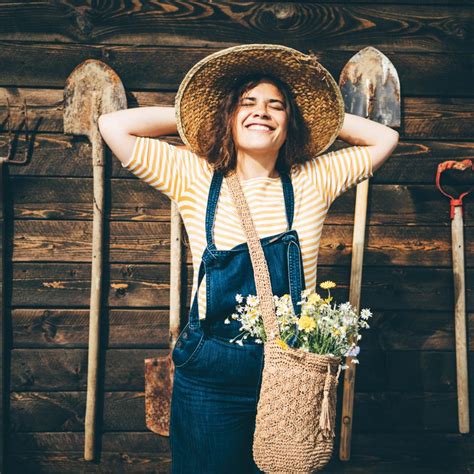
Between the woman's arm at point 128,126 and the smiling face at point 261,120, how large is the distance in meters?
0.28

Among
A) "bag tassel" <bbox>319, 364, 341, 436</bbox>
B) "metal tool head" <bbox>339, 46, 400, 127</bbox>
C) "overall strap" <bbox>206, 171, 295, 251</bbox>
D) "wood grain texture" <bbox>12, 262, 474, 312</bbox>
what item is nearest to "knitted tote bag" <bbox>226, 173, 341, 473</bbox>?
"bag tassel" <bbox>319, 364, 341, 436</bbox>

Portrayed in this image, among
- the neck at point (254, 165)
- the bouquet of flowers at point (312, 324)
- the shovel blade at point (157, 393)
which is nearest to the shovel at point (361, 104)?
the shovel blade at point (157, 393)

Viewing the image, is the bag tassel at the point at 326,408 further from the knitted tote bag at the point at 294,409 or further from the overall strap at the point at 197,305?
the overall strap at the point at 197,305

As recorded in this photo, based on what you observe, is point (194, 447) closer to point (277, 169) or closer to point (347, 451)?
point (277, 169)

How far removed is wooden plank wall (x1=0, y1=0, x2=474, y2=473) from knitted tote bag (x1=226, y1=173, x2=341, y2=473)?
1360 millimetres

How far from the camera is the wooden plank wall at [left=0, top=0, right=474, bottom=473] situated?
297cm

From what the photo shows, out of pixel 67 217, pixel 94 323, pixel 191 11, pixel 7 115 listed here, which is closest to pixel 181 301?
pixel 94 323

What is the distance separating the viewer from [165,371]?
2.91 m

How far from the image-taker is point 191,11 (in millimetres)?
2971

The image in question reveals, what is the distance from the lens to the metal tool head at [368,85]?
9.78 feet

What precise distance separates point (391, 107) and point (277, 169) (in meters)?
1.18

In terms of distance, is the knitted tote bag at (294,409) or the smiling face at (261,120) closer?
the knitted tote bag at (294,409)

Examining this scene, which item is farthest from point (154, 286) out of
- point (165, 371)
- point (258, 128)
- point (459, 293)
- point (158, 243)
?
point (459, 293)

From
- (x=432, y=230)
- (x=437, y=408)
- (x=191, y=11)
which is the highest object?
(x=191, y=11)
